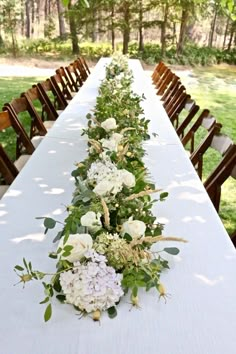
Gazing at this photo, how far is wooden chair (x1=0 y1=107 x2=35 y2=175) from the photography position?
2990 millimetres

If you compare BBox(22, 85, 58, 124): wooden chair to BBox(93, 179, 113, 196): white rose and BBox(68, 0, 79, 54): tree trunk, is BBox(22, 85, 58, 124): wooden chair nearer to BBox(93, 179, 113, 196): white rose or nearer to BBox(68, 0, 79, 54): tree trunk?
BBox(93, 179, 113, 196): white rose

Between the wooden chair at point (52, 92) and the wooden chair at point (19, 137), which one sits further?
the wooden chair at point (52, 92)

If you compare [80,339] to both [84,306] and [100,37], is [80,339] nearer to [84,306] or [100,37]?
[84,306]

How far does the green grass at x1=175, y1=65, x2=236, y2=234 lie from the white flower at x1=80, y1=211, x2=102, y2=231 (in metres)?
2.22

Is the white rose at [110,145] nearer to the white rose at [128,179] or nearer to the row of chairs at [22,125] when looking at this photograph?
the white rose at [128,179]

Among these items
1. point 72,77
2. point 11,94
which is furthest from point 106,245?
point 11,94

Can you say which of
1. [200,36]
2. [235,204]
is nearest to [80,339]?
[235,204]

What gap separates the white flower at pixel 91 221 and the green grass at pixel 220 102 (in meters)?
2.22

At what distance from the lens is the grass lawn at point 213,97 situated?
389 cm

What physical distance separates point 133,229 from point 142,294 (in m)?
0.19

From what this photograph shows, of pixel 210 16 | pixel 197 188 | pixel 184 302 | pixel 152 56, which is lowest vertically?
pixel 152 56

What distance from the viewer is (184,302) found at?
49.6 inches

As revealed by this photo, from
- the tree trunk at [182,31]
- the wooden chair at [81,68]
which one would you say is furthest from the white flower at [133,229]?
the tree trunk at [182,31]

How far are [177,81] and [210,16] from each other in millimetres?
11236
